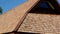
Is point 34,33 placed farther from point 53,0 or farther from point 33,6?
point 53,0

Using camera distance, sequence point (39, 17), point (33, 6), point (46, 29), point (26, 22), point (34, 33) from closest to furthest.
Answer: point (34, 33), point (46, 29), point (26, 22), point (39, 17), point (33, 6)

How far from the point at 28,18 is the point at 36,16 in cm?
75

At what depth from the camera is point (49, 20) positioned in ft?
47.5

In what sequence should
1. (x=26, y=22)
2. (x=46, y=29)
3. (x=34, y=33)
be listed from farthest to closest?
(x=26, y=22)
(x=46, y=29)
(x=34, y=33)

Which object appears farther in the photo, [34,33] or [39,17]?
[39,17]

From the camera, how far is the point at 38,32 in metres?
12.4

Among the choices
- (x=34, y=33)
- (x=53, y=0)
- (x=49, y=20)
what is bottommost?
(x=34, y=33)

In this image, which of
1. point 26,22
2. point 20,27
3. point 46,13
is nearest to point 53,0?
point 46,13

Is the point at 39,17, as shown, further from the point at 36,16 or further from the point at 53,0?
the point at 53,0

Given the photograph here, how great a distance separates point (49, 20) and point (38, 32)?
2372 millimetres

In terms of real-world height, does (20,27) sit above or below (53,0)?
below

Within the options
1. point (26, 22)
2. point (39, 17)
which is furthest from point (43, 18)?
point (26, 22)

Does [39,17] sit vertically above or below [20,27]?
above

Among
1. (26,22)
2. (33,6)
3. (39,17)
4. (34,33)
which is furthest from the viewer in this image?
(33,6)
